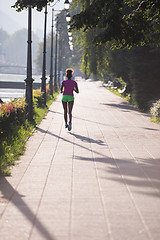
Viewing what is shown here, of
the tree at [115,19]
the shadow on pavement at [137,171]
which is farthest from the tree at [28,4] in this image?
the shadow on pavement at [137,171]

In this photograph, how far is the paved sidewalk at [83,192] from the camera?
14.3 feet

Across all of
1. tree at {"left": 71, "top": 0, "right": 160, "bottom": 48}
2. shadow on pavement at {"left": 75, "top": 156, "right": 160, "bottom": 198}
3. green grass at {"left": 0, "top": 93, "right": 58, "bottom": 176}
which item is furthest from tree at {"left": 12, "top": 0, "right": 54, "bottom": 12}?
shadow on pavement at {"left": 75, "top": 156, "right": 160, "bottom": 198}

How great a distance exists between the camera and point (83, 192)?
228 inches

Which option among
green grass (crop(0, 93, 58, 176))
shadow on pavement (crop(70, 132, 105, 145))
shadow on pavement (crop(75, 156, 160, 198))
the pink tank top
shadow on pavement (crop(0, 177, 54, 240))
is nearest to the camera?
shadow on pavement (crop(0, 177, 54, 240))

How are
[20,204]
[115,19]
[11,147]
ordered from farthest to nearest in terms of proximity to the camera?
[115,19] → [11,147] → [20,204]

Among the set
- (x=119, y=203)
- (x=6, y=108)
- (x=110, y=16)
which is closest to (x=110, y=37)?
(x=110, y=16)

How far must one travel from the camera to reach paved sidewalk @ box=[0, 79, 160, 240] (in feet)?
14.3

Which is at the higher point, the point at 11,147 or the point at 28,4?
the point at 28,4

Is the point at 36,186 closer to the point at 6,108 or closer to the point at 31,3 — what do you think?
the point at 6,108

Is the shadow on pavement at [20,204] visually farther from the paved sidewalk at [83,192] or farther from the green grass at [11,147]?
the green grass at [11,147]

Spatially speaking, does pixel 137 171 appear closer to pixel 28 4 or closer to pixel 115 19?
pixel 115 19

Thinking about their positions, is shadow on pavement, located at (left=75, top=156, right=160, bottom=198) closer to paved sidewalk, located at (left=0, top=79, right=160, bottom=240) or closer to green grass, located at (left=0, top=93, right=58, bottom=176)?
paved sidewalk, located at (left=0, top=79, right=160, bottom=240)

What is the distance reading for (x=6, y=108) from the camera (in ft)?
35.8

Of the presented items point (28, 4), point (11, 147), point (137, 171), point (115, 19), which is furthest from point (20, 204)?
point (28, 4)
